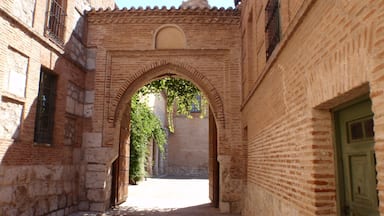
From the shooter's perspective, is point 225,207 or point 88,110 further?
point 88,110

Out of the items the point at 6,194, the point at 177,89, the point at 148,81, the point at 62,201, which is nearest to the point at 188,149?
the point at 177,89

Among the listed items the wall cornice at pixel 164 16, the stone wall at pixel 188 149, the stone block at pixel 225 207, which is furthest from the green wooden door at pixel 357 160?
the stone wall at pixel 188 149

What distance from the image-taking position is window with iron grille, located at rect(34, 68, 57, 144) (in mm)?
6535

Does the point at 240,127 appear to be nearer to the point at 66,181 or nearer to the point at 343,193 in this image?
the point at 66,181

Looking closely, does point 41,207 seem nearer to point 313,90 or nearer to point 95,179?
point 95,179

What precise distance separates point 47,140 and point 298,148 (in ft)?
18.0

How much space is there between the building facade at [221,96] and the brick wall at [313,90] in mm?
11

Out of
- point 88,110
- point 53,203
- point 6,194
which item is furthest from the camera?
point 88,110

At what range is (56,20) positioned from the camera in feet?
23.6

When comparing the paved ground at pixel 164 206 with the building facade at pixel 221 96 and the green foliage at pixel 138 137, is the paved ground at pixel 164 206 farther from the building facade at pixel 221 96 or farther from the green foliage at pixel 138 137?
the green foliage at pixel 138 137

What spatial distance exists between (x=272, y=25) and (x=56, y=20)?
4915 mm

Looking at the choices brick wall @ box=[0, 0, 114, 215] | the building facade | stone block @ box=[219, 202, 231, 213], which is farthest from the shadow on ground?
brick wall @ box=[0, 0, 114, 215]

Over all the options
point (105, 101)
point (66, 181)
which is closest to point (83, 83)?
point (105, 101)

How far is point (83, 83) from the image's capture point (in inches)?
328
